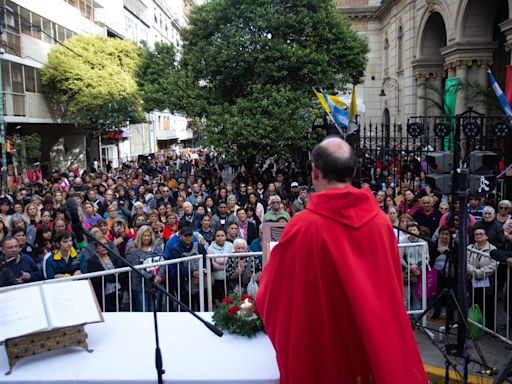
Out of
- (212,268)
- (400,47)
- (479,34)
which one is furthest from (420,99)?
(212,268)

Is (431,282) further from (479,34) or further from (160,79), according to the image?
(479,34)

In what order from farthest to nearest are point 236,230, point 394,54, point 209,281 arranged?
point 394,54, point 236,230, point 209,281

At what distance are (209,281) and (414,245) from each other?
9.10 feet

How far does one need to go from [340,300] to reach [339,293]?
4cm

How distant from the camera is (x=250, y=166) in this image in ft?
63.1

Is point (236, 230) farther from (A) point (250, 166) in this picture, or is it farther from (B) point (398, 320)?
(A) point (250, 166)

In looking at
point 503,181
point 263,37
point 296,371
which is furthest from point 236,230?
point 263,37

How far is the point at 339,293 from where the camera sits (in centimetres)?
279

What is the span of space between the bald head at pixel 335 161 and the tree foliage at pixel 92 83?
2776cm

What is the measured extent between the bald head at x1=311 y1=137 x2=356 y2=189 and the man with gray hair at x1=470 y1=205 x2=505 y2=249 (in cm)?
565

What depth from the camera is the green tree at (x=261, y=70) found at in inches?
671

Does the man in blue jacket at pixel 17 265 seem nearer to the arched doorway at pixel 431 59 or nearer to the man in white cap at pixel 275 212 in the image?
the man in white cap at pixel 275 212

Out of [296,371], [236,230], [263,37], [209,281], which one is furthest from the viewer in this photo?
[263,37]

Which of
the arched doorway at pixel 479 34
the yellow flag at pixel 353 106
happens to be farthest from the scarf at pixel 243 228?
the arched doorway at pixel 479 34
